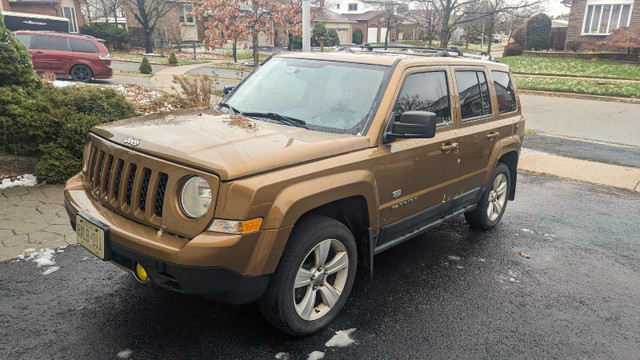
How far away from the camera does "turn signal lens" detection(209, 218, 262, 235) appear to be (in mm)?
2615

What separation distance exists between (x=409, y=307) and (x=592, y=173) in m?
6.19

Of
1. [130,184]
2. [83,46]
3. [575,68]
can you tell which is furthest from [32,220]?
[575,68]

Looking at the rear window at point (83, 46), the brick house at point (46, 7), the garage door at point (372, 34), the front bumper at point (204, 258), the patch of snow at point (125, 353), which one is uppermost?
the brick house at point (46, 7)

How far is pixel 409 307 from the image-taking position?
3.69 metres

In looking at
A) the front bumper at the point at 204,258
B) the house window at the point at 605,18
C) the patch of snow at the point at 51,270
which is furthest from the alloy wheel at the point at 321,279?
the house window at the point at 605,18

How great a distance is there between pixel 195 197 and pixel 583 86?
22.2 m

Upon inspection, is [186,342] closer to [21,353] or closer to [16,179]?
[21,353]

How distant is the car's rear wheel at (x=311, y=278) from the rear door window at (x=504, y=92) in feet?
8.91

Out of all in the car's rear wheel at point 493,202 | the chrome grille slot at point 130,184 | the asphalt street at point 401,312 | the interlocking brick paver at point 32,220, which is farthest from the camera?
the car's rear wheel at point 493,202

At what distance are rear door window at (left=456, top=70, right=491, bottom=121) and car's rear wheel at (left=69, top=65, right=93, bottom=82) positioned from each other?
15234mm

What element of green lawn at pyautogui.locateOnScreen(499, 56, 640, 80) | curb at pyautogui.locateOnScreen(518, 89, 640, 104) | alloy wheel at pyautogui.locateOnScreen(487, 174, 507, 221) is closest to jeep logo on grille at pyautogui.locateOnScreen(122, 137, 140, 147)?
alloy wheel at pyautogui.locateOnScreen(487, 174, 507, 221)

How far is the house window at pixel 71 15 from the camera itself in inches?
1545

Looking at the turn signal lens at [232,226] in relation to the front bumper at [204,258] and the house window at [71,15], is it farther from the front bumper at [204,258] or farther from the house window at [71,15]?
the house window at [71,15]

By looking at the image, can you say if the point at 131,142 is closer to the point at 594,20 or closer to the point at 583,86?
the point at 583,86
